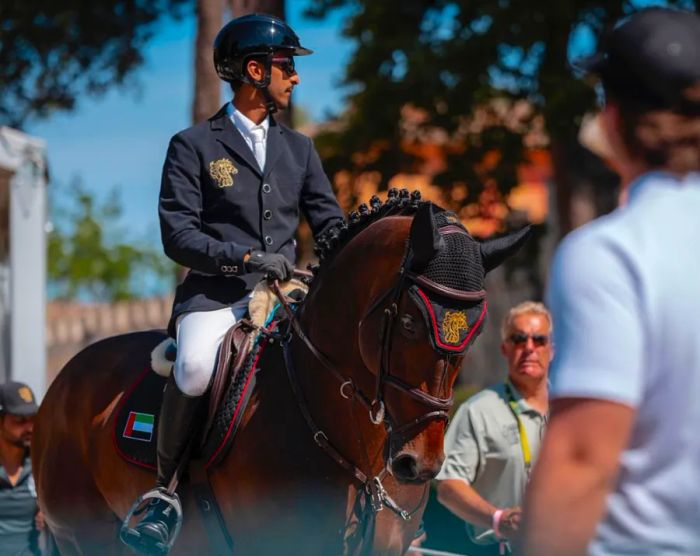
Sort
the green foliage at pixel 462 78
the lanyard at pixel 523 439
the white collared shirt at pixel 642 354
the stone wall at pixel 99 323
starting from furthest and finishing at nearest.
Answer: the stone wall at pixel 99 323 < the green foliage at pixel 462 78 < the lanyard at pixel 523 439 < the white collared shirt at pixel 642 354

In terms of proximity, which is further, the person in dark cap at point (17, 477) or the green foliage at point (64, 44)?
the green foliage at point (64, 44)

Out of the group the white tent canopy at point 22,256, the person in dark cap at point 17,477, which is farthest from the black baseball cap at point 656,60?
the white tent canopy at point 22,256

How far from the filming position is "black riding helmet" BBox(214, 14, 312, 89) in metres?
4.88

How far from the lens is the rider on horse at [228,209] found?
454cm

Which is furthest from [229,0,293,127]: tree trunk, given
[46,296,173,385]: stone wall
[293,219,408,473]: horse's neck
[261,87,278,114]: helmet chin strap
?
[46,296,173,385]: stone wall

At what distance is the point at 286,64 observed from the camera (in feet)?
16.4

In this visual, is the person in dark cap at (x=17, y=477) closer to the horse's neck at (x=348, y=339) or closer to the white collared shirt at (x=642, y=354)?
the horse's neck at (x=348, y=339)

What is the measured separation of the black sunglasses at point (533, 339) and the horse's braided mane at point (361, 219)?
1454mm

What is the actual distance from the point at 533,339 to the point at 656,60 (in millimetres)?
3920

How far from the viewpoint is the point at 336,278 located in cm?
445

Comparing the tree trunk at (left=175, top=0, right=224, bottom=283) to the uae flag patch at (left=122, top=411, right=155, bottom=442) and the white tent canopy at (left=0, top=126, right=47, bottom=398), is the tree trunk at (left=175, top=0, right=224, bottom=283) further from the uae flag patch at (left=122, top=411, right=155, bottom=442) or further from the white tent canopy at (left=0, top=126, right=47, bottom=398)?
the uae flag patch at (left=122, top=411, right=155, bottom=442)

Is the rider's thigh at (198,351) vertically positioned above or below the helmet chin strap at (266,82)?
below

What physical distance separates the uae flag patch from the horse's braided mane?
1.02m

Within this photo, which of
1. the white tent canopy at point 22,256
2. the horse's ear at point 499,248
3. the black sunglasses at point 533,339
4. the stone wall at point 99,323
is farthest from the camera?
the stone wall at point 99,323
